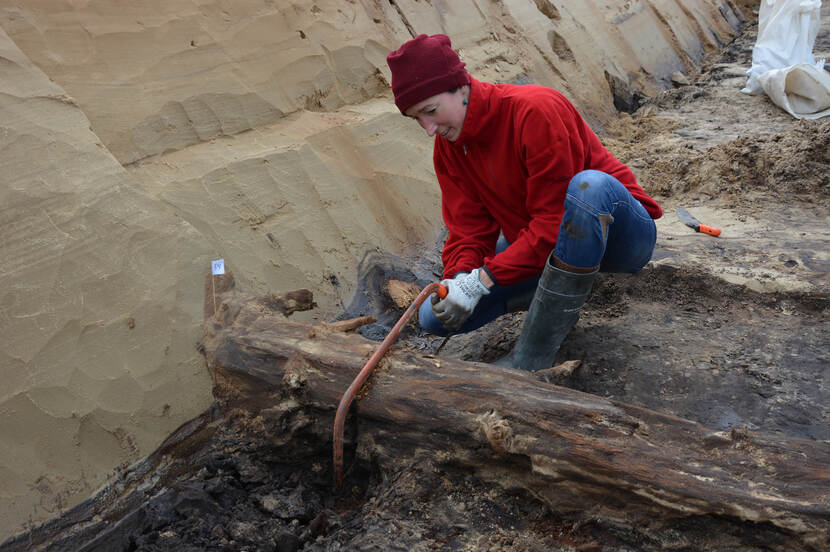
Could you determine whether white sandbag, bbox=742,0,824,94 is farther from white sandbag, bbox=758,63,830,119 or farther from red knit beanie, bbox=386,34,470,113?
red knit beanie, bbox=386,34,470,113

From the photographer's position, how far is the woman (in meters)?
1.92

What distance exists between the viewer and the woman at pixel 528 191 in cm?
192

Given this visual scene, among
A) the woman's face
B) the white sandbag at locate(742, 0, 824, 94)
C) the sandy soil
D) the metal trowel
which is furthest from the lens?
the white sandbag at locate(742, 0, 824, 94)

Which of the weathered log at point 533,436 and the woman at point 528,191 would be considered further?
the woman at point 528,191

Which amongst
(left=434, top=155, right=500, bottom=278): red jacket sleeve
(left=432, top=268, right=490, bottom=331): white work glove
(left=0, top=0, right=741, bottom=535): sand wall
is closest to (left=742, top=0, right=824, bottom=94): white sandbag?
(left=0, top=0, right=741, bottom=535): sand wall

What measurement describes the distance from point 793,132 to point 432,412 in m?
3.33

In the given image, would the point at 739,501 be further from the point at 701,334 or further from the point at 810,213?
the point at 810,213

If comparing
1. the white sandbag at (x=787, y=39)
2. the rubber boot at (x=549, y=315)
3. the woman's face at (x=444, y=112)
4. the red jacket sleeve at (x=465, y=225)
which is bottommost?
the white sandbag at (x=787, y=39)

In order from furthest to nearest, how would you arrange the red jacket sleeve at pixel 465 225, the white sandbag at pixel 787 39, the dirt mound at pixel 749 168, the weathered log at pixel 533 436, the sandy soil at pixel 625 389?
the white sandbag at pixel 787 39, the dirt mound at pixel 749 168, the red jacket sleeve at pixel 465 225, the sandy soil at pixel 625 389, the weathered log at pixel 533 436

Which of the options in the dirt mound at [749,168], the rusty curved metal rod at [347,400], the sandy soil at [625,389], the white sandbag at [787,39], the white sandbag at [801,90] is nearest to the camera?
the sandy soil at [625,389]

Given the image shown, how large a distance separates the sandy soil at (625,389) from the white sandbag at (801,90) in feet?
3.40

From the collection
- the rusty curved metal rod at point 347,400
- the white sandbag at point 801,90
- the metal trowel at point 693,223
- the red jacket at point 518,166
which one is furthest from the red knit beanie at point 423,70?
the white sandbag at point 801,90

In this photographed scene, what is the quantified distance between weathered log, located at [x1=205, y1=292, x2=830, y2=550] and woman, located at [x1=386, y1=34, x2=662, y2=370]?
407 millimetres

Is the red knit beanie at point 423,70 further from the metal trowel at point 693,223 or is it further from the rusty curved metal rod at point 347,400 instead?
the metal trowel at point 693,223
